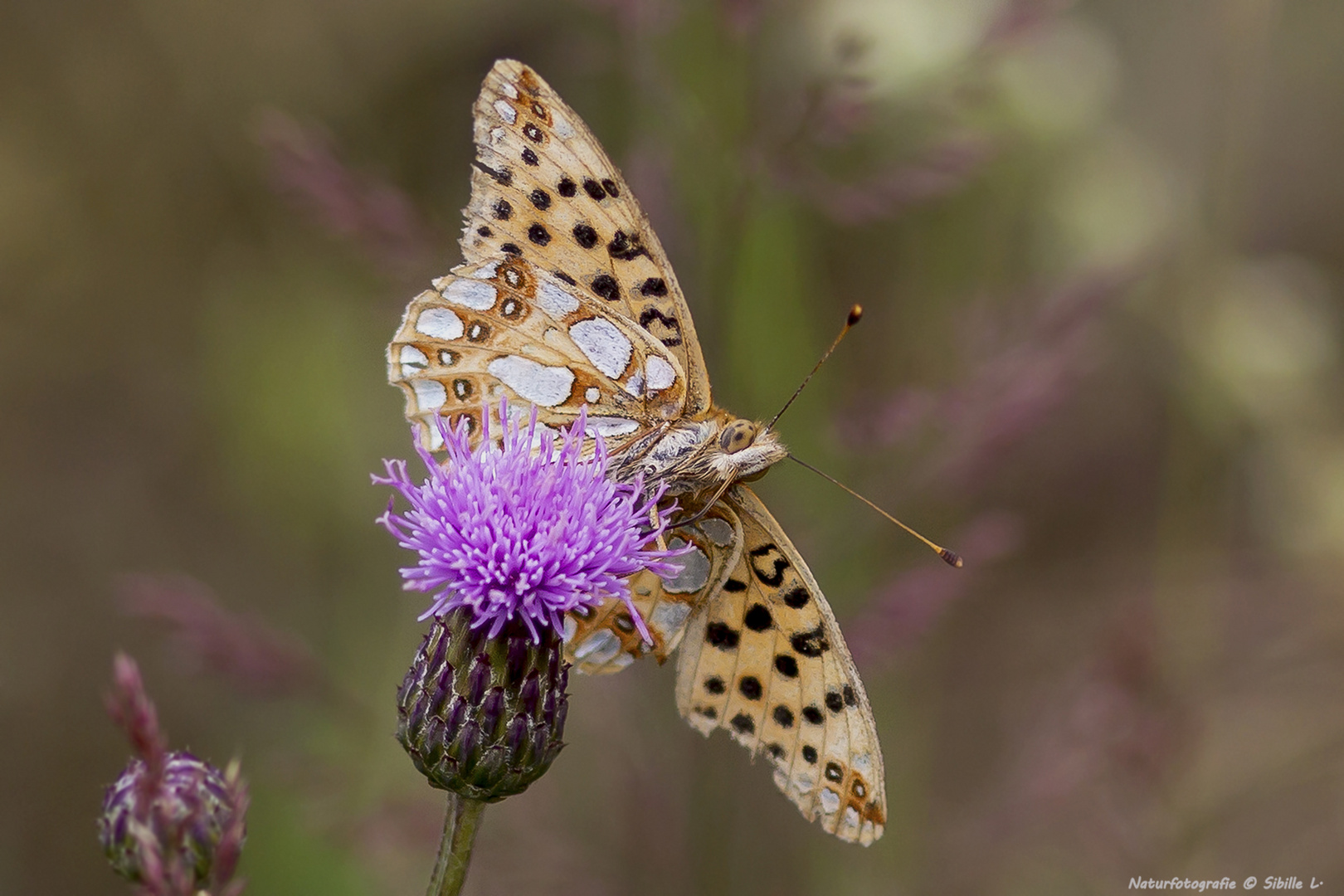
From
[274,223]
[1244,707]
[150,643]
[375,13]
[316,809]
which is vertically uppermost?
[375,13]

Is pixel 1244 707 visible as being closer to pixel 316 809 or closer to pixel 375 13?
pixel 316 809

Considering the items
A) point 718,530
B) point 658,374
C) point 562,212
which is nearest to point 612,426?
point 658,374

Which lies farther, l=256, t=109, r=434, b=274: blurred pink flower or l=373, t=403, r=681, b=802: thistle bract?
l=256, t=109, r=434, b=274: blurred pink flower

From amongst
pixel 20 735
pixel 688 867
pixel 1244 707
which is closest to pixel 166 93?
pixel 20 735

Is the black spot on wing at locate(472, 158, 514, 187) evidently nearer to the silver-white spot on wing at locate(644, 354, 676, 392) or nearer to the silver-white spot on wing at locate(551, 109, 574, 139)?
the silver-white spot on wing at locate(551, 109, 574, 139)

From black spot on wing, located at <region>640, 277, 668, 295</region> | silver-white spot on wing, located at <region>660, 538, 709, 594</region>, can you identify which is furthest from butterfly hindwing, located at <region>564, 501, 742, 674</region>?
black spot on wing, located at <region>640, 277, 668, 295</region>

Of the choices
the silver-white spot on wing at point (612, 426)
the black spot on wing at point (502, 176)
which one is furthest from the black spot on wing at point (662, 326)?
the black spot on wing at point (502, 176)

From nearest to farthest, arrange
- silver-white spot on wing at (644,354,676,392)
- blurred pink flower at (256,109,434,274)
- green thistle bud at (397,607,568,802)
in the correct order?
green thistle bud at (397,607,568,802) → silver-white spot on wing at (644,354,676,392) → blurred pink flower at (256,109,434,274)
